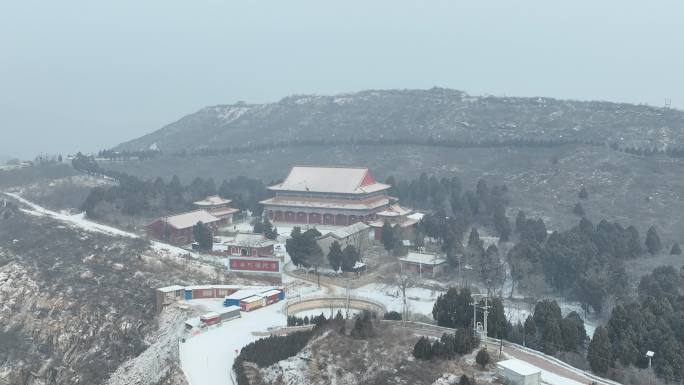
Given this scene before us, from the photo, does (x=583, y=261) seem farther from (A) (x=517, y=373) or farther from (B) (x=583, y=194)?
(B) (x=583, y=194)

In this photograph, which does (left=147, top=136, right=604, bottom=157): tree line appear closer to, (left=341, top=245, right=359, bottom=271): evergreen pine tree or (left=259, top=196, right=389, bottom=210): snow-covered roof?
(left=259, top=196, right=389, bottom=210): snow-covered roof

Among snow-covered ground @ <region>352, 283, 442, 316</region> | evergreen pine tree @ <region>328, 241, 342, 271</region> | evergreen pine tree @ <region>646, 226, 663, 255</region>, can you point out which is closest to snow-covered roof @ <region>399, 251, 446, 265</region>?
snow-covered ground @ <region>352, 283, 442, 316</region>

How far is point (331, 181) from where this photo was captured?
2901 inches

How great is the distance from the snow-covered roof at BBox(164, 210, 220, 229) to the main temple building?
28.1 feet

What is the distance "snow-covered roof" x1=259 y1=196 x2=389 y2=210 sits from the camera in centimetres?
6912

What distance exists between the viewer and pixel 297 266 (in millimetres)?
A: 54688

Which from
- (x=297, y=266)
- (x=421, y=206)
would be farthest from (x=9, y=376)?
(x=421, y=206)

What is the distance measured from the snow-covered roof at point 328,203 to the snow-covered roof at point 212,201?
13.8 feet

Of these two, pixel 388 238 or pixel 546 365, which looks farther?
pixel 388 238

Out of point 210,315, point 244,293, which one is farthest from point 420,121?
point 210,315

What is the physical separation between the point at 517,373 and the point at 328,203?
147ft

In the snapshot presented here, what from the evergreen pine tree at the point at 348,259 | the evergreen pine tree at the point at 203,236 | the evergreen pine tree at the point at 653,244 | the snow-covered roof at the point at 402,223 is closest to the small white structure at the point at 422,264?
the evergreen pine tree at the point at 348,259

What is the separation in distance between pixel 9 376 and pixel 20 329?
5.03m

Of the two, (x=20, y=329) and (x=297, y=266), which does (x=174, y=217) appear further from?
(x=20, y=329)
